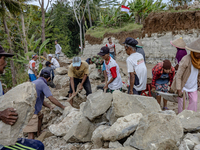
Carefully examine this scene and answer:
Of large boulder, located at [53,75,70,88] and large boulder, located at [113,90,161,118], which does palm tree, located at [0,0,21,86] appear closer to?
large boulder, located at [53,75,70,88]

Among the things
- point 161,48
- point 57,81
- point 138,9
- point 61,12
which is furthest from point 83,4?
point 57,81

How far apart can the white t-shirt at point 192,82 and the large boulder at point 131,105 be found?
714 mm

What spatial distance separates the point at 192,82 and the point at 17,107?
108 inches

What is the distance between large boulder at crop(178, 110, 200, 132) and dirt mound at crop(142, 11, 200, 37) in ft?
31.5

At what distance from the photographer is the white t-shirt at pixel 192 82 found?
104 inches

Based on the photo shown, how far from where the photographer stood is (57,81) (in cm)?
780

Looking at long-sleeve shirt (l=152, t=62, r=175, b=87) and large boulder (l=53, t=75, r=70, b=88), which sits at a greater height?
long-sleeve shirt (l=152, t=62, r=175, b=87)

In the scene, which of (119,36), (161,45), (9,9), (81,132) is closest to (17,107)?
(81,132)

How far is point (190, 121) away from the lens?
2.14 m

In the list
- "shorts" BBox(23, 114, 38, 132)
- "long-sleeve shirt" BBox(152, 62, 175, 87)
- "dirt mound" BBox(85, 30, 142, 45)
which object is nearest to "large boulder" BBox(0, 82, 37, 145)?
"shorts" BBox(23, 114, 38, 132)

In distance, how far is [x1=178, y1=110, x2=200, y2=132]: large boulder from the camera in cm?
199

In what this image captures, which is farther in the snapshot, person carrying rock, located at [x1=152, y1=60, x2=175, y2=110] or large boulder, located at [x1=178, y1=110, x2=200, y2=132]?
A: person carrying rock, located at [x1=152, y1=60, x2=175, y2=110]

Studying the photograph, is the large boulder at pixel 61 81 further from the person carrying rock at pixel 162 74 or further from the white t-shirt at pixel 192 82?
the white t-shirt at pixel 192 82

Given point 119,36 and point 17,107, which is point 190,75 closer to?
point 17,107
